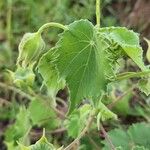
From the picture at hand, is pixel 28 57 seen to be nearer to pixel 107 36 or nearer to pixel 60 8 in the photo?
pixel 107 36

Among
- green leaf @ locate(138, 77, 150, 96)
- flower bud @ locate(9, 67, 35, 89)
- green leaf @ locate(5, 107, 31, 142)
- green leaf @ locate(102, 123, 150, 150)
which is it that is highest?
green leaf @ locate(138, 77, 150, 96)

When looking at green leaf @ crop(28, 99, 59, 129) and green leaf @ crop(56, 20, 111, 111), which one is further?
green leaf @ crop(28, 99, 59, 129)

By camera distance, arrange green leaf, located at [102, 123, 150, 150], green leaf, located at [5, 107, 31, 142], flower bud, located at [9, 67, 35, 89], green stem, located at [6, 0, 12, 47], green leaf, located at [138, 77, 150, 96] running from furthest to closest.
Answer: green stem, located at [6, 0, 12, 47]
green leaf, located at [5, 107, 31, 142]
green leaf, located at [102, 123, 150, 150]
flower bud, located at [9, 67, 35, 89]
green leaf, located at [138, 77, 150, 96]

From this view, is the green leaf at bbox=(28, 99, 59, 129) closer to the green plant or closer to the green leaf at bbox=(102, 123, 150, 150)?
the green leaf at bbox=(102, 123, 150, 150)

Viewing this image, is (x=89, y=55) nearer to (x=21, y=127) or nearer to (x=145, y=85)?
(x=145, y=85)

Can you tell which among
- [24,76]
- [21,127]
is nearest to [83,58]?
[24,76]

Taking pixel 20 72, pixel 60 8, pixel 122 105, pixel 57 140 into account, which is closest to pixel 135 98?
pixel 122 105

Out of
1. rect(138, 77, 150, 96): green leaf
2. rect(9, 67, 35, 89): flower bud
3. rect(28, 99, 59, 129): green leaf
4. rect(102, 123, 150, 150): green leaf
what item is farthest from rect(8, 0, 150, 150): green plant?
rect(28, 99, 59, 129): green leaf
